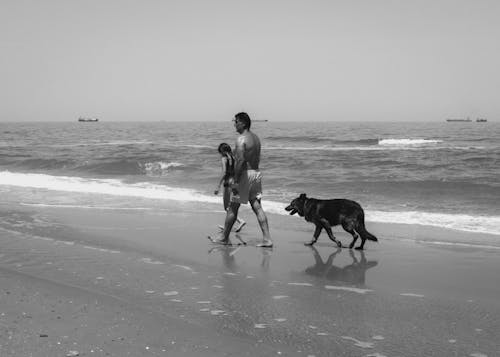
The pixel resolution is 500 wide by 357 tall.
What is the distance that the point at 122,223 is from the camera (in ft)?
31.9

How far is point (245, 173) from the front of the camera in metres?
7.68

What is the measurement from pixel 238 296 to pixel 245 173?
2.74 meters

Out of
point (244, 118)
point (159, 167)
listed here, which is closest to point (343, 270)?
point (244, 118)

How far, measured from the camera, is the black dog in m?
7.89

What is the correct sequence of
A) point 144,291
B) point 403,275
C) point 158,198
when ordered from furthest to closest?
point 158,198 → point 403,275 → point 144,291

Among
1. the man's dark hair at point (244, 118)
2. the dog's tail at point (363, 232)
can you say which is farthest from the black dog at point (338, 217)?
the man's dark hair at point (244, 118)

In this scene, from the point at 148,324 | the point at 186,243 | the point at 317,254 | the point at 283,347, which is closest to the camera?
the point at 283,347

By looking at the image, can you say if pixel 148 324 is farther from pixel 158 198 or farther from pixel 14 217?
pixel 158 198

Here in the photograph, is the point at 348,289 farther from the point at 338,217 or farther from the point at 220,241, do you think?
the point at 220,241

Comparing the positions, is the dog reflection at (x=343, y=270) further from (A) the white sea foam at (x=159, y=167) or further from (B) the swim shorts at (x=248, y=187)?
(A) the white sea foam at (x=159, y=167)

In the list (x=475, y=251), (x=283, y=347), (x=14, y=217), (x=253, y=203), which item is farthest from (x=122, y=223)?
(x=283, y=347)

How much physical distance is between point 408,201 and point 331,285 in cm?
919

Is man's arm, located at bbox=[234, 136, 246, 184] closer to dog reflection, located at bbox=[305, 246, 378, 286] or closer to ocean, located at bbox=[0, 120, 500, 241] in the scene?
dog reflection, located at bbox=[305, 246, 378, 286]

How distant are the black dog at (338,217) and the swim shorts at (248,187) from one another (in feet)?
3.25
